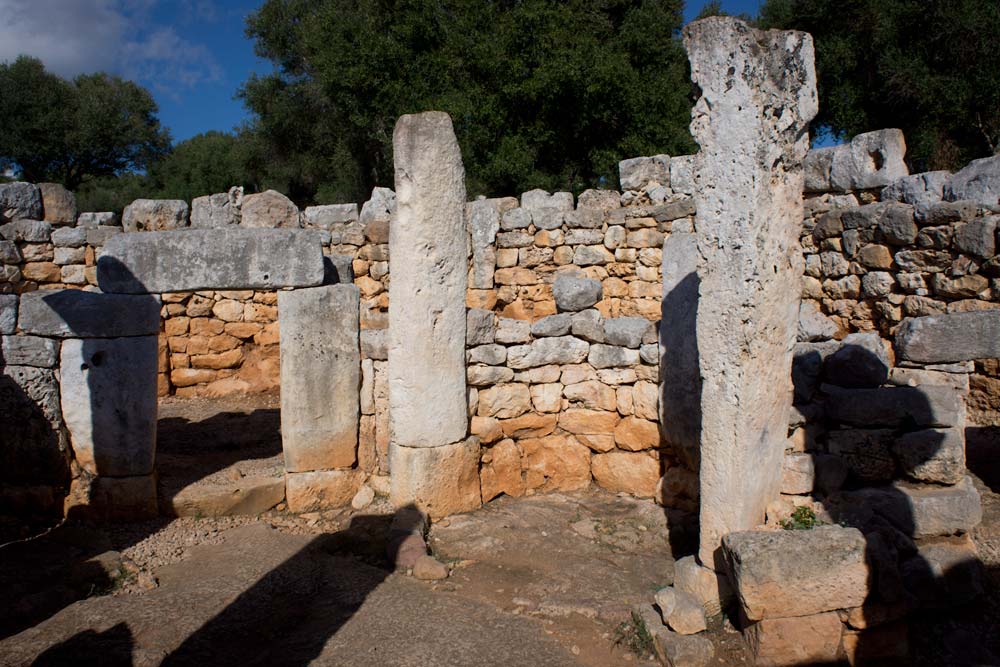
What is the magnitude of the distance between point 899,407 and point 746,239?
173 centimetres

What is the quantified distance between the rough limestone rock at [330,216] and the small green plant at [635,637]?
730 cm

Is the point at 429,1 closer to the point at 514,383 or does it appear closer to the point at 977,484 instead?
the point at 514,383

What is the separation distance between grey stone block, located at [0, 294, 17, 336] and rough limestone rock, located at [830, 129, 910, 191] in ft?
28.4

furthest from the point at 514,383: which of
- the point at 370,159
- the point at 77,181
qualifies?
the point at 77,181

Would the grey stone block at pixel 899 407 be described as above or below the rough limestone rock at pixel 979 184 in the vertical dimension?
below

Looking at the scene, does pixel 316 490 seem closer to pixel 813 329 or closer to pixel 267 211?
pixel 813 329

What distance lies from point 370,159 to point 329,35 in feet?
12.2

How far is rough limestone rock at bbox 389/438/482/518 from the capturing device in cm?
571

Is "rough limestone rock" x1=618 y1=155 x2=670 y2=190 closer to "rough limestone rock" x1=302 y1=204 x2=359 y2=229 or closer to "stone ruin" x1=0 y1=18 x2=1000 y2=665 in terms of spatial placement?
"stone ruin" x1=0 y1=18 x2=1000 y2=665

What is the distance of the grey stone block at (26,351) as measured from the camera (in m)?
5.79

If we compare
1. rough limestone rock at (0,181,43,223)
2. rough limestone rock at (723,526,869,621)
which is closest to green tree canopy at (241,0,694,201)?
rough limestone rock at (0,181,43,223)

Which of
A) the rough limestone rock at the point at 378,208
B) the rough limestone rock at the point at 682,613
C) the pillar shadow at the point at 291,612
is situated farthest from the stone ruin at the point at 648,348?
the pillar shadow at the point at 291,612

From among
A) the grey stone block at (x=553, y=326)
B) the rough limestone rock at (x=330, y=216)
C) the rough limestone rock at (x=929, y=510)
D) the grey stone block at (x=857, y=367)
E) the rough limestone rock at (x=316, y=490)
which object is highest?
the rough limestone rock at (x=330, y=216)

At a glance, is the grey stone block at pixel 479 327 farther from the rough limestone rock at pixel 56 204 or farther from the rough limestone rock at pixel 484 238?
the rough limestone rock at pixel 56 204
